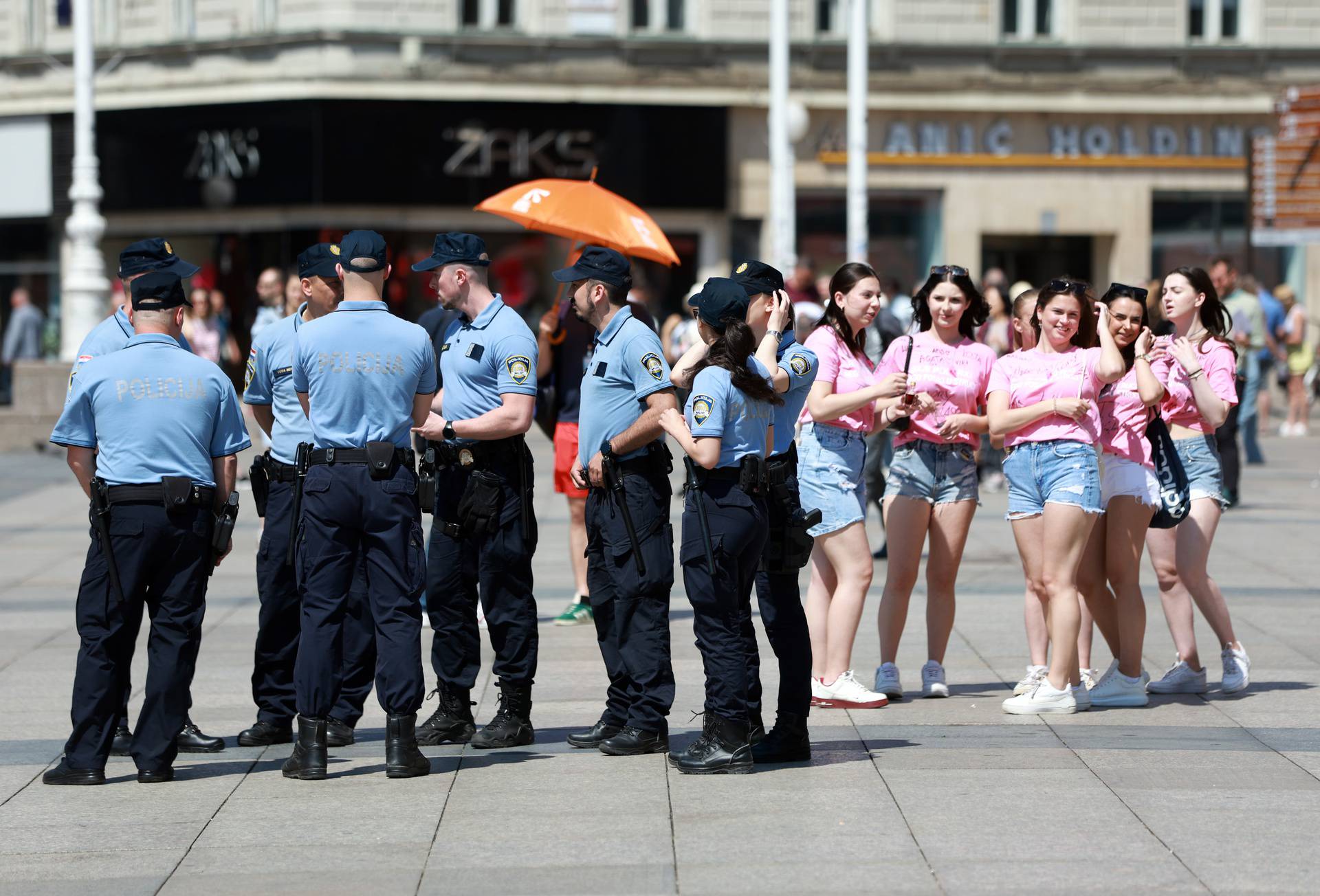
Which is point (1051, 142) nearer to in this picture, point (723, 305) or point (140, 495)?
point (723, 305)

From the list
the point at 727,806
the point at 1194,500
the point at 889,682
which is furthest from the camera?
the point at 1194,500

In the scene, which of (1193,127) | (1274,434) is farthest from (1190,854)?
(1193,127)

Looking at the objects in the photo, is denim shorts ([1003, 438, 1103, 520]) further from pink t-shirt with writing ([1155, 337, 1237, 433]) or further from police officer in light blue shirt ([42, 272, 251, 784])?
police officer in light blue shirt ([42, 272, 251, 784])

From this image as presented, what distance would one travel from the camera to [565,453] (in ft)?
33.6

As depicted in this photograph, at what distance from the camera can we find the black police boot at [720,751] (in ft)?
22.0

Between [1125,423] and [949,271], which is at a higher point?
[949,271]

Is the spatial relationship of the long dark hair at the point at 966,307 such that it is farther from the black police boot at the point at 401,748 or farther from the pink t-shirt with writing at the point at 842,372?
the black police boot at the point at 401,748

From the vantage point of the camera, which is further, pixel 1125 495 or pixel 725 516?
pixel 1125 495

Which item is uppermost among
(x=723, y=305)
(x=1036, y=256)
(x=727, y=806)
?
(x=1036, y=256)

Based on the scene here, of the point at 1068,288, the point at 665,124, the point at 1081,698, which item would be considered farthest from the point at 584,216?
the point at 665,124

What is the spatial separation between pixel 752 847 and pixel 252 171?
21.5m

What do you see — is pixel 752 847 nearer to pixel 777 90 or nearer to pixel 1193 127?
pixel 777 90

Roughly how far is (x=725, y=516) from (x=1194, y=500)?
8.76 feet

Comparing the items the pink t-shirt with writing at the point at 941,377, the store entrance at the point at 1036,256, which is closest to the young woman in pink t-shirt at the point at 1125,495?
the pink t-shirt with writing at the point at 941,377
